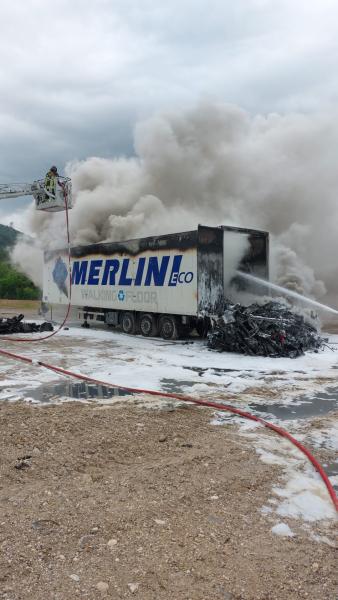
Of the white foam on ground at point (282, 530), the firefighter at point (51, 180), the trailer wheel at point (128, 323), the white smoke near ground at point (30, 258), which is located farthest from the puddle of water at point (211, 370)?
the white smoke near ground at point (30, 258)

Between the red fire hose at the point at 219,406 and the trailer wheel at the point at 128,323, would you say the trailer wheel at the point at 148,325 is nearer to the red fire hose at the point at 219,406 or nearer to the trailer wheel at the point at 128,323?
the trailer wheel at the point at 128,323

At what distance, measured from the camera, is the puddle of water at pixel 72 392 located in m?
7.08

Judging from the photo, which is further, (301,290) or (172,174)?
(172,174)

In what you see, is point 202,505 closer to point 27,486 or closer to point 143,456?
point 143,456

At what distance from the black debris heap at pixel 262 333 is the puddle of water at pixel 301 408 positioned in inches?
150

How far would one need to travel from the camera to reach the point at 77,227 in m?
23.9

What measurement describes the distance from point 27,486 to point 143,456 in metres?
1.20

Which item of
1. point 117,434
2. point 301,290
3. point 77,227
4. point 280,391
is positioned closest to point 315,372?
point 280,391

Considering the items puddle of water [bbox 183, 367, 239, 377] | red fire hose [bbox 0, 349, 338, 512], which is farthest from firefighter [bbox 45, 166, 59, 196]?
puddle of water [bbox 183, 367, 239, 377]

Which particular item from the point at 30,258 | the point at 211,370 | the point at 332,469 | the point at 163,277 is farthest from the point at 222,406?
the point at 30,258

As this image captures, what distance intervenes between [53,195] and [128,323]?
4.76 meters

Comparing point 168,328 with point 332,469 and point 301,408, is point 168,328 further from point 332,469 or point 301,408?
point 332,469

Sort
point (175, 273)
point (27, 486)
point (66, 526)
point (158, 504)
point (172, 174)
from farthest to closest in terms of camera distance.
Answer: point (172, 174) < point (175, 273) < point (27, 486) < point (158, 504) < point (66, 526)

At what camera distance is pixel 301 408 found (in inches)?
262
